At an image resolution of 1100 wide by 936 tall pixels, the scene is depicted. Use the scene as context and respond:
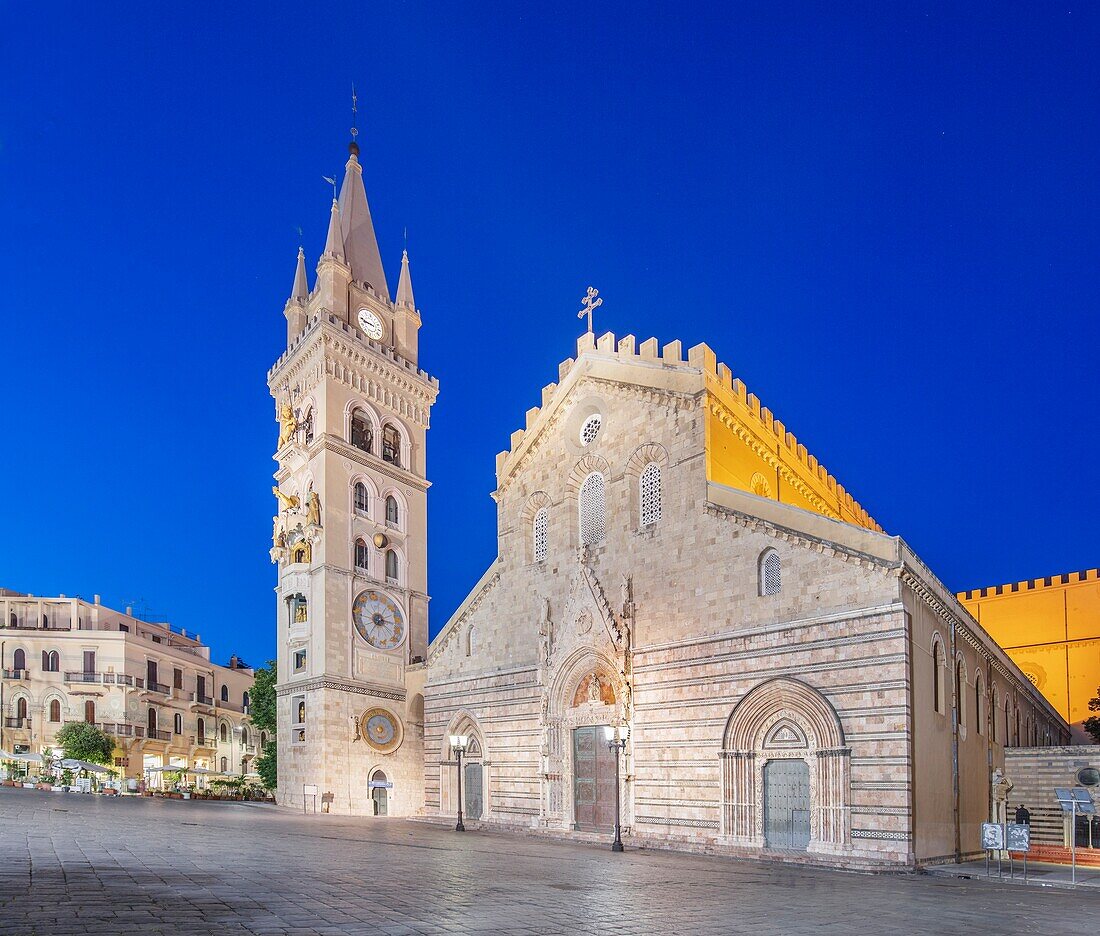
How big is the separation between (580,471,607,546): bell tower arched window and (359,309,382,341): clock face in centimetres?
1990

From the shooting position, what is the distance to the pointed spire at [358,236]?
4975 cm

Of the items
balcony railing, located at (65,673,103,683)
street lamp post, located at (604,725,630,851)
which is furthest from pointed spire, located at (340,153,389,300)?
balcony railing, located at (65,673,103,683)

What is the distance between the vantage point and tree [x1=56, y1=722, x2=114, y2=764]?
55.2 m

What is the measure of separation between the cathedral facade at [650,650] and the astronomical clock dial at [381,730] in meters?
Answer: 0.12

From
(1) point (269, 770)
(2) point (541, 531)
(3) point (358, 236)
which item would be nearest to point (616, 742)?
(2) point (541, 531)

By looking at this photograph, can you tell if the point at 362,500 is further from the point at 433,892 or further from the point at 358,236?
the point at 433,892

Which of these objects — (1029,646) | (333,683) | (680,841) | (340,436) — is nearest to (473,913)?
(680,841)

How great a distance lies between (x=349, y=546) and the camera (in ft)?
142

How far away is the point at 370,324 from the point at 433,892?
122 ft

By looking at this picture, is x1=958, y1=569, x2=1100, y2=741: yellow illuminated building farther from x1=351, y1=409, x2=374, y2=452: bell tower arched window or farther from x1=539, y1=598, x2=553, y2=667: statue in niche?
x1=351, y1=409, x2=374, y2=452: bell tower arched window

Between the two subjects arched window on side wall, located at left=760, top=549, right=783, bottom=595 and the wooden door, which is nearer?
arched window on side wall, located at left=760, top=549, right=783, bottom=595

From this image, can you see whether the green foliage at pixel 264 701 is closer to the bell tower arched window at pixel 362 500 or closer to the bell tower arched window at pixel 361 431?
the bell tower arched window at pixel 362 500

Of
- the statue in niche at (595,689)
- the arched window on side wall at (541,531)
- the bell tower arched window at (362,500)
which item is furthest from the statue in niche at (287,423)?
the statue in niche at (595,689)

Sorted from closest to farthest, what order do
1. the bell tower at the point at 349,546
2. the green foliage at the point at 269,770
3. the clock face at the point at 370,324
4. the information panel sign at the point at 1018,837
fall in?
the information panel sign at the point at 1018,837 < the bell tower at the point at 349,546 < the clock face at the point at 370,324 < the green foliage at the point at 269,770
